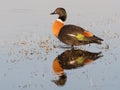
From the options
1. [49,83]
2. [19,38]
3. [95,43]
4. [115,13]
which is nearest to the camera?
[49,83]

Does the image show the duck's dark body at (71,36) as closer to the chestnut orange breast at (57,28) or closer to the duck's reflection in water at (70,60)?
the chestnut orange breast at (57,28)

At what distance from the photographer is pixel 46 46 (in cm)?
1335

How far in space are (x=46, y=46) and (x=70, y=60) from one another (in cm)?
173

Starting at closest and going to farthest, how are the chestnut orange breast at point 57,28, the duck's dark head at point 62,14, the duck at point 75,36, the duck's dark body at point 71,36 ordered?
the duck at point 75,36 → the duck's dark body at point 71,36 → the chestnut orange breast at point 57,28 → the duck's dark head at point 62,14

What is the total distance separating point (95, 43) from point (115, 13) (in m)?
4.45

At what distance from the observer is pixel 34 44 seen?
13883 millimetres

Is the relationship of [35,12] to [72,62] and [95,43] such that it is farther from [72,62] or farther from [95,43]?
[72,62]

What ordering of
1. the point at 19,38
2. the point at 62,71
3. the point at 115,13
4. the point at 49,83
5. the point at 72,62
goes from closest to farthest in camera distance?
the point at 49,83
the point at 62,71
the point at 72,62
the point at 19,38
the point at 115,13

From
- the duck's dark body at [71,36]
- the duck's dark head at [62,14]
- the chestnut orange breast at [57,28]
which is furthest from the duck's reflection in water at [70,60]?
the duck's dark head at [62,14]

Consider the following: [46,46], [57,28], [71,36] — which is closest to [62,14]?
[57,28]

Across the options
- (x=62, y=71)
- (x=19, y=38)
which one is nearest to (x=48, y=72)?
(x=62, y=71)

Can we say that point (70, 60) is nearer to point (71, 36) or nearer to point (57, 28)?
point (71, 36)

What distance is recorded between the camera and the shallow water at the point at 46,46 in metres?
9.98

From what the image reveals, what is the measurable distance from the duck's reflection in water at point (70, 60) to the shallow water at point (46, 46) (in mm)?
112
